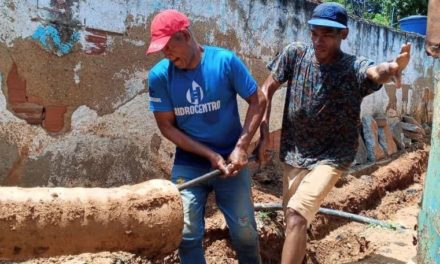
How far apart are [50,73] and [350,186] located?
435 cm

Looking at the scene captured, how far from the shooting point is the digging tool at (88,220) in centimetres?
272

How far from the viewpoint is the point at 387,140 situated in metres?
9.58

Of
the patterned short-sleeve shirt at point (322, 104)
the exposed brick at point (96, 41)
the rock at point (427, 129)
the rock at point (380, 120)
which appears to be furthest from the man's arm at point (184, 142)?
the rock at point (427, 129)

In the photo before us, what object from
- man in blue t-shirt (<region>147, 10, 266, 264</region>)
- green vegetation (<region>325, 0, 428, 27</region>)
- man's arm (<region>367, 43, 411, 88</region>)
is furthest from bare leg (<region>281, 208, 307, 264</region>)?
green vegetation (<region>325, 0, 428, 27</region>)

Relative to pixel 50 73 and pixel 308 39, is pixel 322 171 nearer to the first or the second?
pixel 50 73

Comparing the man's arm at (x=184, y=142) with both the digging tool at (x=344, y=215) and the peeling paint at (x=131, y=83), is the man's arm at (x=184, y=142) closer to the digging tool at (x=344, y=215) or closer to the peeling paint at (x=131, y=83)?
the peeling paint at (x=131, y=83)

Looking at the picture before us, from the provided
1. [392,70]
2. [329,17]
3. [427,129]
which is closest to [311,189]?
[392,70]

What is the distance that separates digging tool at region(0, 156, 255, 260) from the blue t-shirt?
678mm

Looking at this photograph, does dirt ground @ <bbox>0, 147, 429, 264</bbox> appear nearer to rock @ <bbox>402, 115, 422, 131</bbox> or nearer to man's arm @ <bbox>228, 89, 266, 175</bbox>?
man's arm @ <bbox>228, 89, 266, 175</bbox>

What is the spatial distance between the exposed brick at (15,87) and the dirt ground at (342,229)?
130cm

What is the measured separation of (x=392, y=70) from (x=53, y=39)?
9.00ft

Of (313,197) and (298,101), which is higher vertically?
(298,101)

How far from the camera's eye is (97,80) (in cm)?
489

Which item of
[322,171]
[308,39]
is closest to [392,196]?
[308,39]
